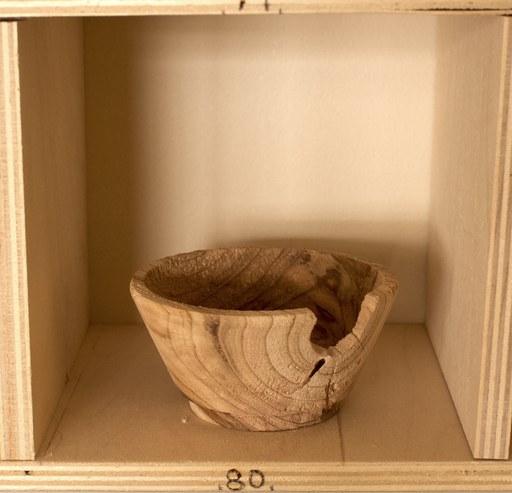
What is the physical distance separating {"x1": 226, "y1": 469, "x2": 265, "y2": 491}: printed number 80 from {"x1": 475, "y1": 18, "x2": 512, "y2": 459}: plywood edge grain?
0.50ft

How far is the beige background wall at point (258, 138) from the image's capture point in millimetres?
873

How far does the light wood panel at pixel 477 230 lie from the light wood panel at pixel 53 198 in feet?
1.01

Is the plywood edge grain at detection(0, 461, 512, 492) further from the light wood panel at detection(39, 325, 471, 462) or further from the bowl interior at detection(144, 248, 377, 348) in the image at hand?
the bowl interior at detection(144, 248, 377, 348)

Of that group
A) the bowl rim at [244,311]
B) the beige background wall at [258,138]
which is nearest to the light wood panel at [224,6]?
the bowl rim at [244,311]

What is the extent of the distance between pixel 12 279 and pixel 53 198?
121 mm

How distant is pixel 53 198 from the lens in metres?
0.73

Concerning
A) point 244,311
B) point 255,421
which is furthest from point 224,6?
point 255,421

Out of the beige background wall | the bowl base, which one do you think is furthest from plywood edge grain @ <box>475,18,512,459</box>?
the beige background wall

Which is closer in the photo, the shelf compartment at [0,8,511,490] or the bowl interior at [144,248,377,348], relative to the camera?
the shelf compartment at [0,8,511,490]

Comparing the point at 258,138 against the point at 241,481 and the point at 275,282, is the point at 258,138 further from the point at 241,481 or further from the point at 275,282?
the point at 241,481

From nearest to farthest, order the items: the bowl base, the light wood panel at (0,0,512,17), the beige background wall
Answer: the light wood panel at (0,0,512,17) < the bowl base < the beige background wall

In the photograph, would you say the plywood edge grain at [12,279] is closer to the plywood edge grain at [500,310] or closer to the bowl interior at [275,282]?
the bowl interior at [275,282]

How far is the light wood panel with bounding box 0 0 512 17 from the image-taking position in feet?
1.87

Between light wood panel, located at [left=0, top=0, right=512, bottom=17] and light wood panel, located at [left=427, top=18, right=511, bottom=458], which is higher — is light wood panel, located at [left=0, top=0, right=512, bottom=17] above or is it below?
above
